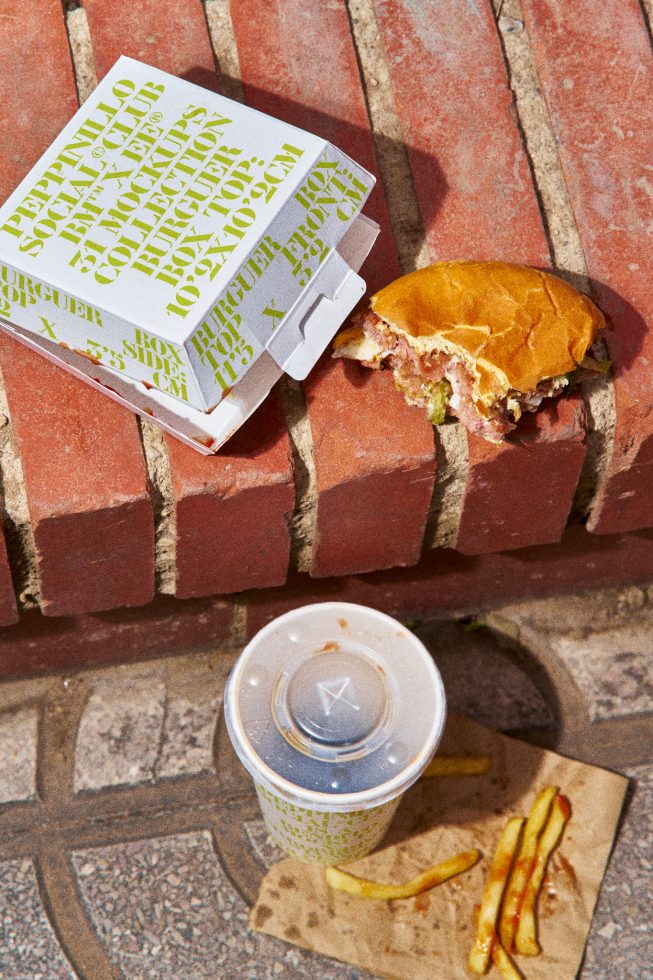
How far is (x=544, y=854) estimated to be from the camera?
2391 millimetres

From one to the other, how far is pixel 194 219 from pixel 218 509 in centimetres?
53

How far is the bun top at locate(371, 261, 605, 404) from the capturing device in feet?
6.42

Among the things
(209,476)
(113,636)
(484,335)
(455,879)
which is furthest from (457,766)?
(484,335)

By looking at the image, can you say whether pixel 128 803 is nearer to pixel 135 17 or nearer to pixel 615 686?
pixel 615 686

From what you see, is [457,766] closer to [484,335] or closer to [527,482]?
[527,482]

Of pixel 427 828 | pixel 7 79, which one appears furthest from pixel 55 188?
pixel 427 828

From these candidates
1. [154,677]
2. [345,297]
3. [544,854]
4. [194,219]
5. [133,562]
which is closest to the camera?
[194,219]

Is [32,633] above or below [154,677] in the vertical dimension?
above

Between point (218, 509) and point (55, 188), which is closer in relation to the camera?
point (55, 188)

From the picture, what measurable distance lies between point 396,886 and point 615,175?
5.01 feet

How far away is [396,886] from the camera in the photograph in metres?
2.37

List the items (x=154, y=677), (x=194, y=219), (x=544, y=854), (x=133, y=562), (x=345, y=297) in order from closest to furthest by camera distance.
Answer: (x=194, y=219) < (x=345, y=297) < (x=133, y=562) < (x=544, y=854) < (x=154, y=677)

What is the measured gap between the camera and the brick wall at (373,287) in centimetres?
207

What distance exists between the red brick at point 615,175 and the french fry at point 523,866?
60 cm
